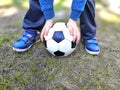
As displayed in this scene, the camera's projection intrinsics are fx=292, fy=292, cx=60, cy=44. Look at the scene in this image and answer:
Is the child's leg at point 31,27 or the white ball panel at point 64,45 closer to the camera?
the white ball panel at point 64,45

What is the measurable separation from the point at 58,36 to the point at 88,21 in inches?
15.5

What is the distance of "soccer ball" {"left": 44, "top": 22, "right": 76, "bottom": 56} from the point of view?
9.36ft

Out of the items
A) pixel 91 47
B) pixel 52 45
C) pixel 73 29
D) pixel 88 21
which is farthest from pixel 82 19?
pixel 52 45

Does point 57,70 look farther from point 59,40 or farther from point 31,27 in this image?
point 31,27

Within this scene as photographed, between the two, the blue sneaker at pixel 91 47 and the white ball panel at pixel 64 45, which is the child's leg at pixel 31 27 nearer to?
the white ball panel at pixel 64 45

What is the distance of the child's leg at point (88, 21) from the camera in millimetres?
2961

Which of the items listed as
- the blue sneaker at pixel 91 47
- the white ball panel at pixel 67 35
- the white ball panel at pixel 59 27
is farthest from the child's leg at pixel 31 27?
the blue sneaker at pixel 91 47

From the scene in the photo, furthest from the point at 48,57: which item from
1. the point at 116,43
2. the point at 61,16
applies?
the point at 61,16

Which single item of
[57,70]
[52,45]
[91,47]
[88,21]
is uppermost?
[88,21]

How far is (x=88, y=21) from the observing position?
304 cm

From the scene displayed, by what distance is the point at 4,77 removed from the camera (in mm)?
2891

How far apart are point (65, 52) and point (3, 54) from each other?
2.27 feet

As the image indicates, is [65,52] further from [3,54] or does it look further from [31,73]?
[3,54]

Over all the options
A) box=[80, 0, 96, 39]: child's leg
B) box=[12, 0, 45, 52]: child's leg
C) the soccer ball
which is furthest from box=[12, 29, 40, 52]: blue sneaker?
box=[80, 0, 96, 39]: child's leg
